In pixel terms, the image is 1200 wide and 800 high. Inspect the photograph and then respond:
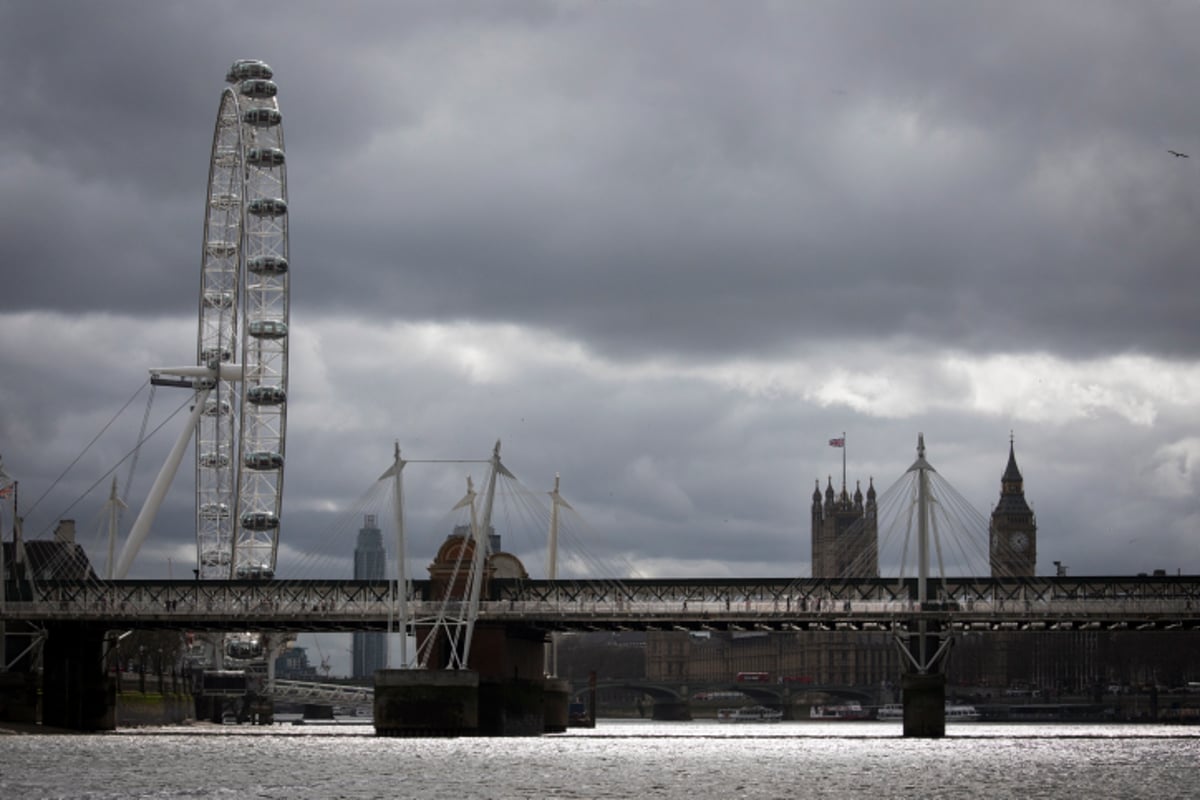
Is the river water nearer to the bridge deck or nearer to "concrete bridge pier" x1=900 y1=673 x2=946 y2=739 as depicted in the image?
"concrete bridge pier" x1=900 y1=673 x2=946 y2=739

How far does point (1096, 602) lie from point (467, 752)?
3669 centimetres

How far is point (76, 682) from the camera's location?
378 ft

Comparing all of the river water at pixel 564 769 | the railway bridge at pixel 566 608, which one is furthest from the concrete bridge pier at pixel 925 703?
the railway bridge at pixel 566 608

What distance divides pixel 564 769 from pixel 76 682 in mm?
45249

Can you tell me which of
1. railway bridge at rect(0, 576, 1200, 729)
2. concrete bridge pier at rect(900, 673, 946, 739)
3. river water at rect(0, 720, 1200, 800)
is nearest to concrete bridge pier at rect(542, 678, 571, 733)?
railway bridge at rect(0, 576, 1200, 729)

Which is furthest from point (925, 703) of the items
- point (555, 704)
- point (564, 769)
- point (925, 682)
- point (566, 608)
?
point (555, 704)

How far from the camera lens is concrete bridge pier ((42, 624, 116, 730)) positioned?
112938 millimetres

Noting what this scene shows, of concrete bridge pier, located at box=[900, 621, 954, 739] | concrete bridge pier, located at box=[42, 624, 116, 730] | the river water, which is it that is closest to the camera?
the river water

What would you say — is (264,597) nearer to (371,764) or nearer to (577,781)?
(371,764)

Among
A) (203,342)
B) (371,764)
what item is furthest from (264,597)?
(371,764)

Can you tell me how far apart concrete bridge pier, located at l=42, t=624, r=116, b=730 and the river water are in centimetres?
450

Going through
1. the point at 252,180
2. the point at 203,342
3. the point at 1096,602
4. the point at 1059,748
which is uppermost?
the point at 252,180

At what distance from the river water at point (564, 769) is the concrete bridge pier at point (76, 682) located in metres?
4.50

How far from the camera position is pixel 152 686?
511 feet
